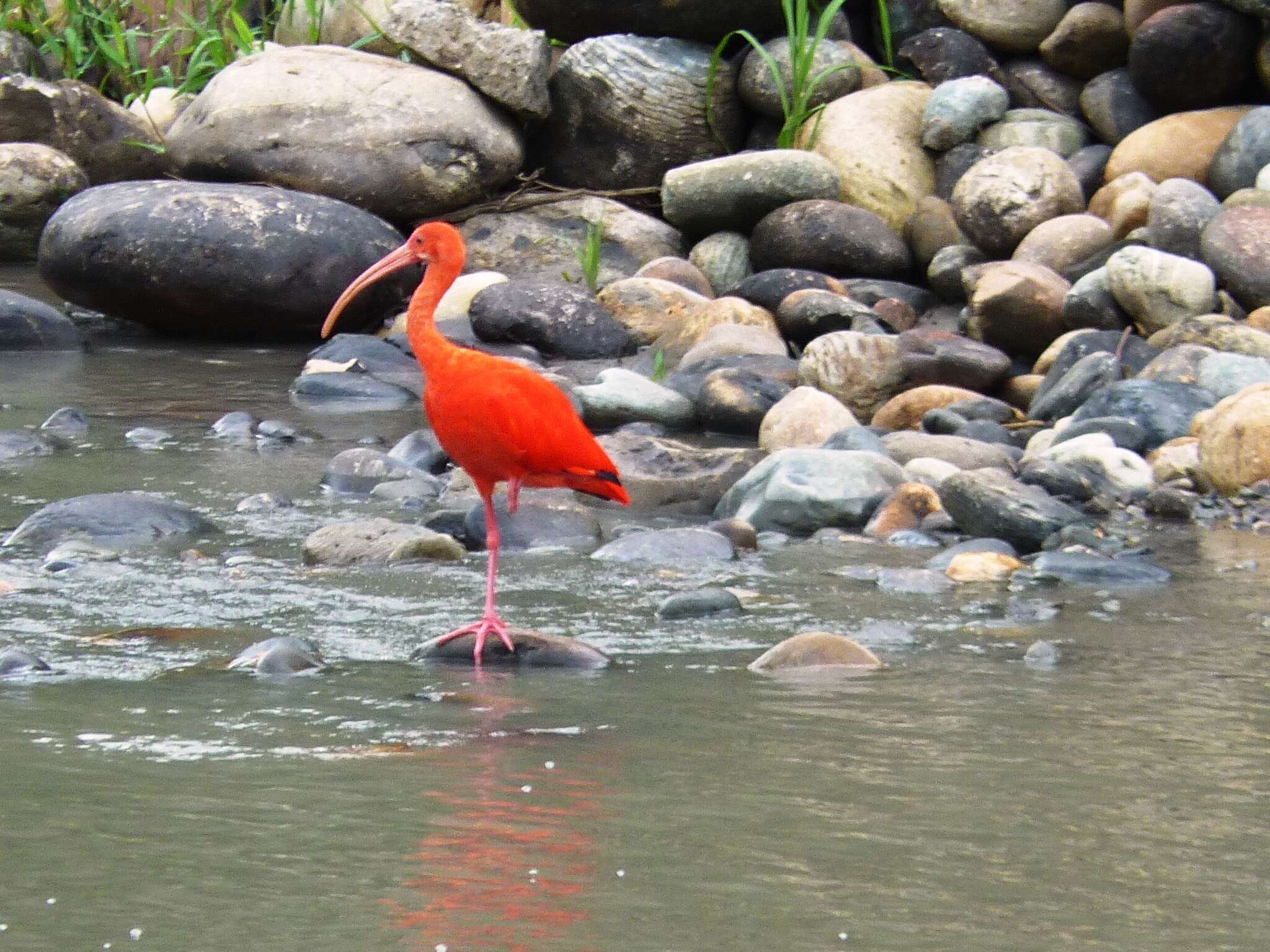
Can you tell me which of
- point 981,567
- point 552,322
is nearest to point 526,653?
point 981,567

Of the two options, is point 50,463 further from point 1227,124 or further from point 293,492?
point 1227,124

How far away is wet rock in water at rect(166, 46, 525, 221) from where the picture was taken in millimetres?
10789

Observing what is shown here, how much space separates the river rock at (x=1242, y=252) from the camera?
8.07m

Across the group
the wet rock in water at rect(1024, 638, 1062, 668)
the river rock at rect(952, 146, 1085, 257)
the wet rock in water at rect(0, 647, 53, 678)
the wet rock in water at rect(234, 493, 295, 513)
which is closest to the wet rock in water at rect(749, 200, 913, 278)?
the river rock at rect(952, 146, 1085, 257)

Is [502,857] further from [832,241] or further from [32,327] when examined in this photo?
[32,327]

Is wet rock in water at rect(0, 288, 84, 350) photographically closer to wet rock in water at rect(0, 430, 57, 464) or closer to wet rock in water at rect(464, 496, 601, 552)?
wet rock in water at rect(0, 430, 57, 464)

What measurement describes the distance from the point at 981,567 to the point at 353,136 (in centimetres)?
668

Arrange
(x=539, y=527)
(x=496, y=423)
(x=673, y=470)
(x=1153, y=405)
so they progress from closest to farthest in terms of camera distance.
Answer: (x=496, y=423) < (x=539, y=527) < (x=673, y=470) < (x=1153, y=405)

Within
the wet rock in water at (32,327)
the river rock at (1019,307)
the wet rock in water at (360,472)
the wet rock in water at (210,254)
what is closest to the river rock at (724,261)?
the wet rock in water at (210,254)

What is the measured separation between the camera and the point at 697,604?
4672mm

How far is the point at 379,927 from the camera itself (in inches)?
93.0

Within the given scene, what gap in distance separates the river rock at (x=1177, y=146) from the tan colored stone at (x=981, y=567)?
192 inches

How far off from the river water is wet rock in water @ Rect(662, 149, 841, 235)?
512 cm

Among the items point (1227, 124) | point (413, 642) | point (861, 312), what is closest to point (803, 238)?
point (861, 312)
